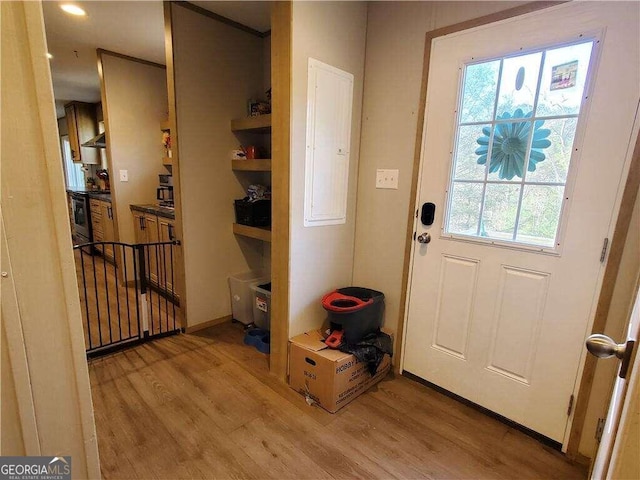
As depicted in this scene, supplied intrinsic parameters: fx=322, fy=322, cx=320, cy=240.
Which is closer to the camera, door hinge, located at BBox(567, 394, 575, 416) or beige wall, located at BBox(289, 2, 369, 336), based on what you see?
door hinge, located at BBox(567, 394, 575, 416)

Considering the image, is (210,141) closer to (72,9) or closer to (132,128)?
(72,9)

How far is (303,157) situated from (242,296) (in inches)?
57.0

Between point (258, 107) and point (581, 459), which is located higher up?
point (258, 107)

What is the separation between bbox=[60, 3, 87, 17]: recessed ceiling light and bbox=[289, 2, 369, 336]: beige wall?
1.85m

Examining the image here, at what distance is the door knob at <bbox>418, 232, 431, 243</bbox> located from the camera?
6.34 ft

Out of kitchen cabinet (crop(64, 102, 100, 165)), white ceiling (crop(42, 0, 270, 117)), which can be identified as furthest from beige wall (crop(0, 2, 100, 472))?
kitchen cabinet (crop(64, 102, 100, 165))

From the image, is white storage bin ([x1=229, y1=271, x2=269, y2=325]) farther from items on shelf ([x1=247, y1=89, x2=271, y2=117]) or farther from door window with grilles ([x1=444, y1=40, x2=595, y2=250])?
door window with grilles ([x1=444, y1=40, x2=595, y2=250])

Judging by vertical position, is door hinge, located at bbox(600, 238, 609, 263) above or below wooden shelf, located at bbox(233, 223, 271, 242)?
above

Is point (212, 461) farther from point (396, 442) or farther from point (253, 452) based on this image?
point (396, 442)

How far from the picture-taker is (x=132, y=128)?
3512 millimetres

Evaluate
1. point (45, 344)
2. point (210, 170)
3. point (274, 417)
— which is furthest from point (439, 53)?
point (274, 417)

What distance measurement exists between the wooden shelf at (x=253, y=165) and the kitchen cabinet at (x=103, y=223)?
2066mm

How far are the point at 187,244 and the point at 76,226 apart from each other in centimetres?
363

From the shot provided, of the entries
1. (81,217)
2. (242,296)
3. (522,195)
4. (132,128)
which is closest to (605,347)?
(522,195)
